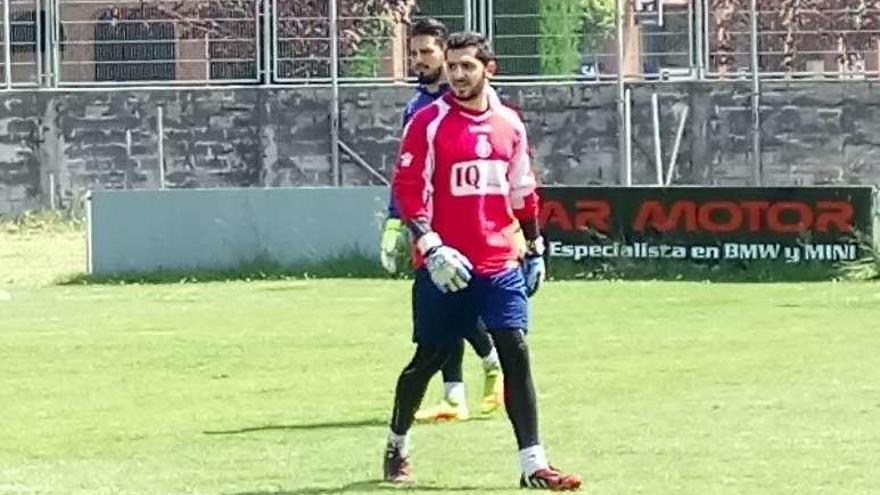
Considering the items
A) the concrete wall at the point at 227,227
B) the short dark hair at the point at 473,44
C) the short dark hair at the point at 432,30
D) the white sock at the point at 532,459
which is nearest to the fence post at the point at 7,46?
the concrete wall at the point at 227,227

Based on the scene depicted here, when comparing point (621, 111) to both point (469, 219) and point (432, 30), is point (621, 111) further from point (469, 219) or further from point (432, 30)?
point (469, 219)

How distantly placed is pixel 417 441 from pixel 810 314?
760cm

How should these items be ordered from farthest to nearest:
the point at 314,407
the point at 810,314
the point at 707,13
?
1. the point at 707,13
2. the point at 810,314
3. the point at 314,407

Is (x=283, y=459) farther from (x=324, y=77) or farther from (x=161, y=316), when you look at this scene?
(x=324, y=77)

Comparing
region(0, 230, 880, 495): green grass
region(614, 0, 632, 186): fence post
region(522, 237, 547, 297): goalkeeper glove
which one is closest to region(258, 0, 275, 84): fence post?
region(614, 0, 632, 186): fence post

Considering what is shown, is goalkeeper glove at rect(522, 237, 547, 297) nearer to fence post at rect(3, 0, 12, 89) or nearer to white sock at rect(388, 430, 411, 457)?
white sock at rect(388, 430, 411, 457)

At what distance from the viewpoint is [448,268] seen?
10.1 m

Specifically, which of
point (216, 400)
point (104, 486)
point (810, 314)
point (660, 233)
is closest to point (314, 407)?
point (216, 400)

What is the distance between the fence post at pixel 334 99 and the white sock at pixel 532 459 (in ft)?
69.1

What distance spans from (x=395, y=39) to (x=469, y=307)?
21.8 meters

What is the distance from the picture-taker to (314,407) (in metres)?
13.7

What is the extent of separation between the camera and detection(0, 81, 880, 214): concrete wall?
101ft

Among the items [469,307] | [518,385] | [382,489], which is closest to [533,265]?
[469,307]

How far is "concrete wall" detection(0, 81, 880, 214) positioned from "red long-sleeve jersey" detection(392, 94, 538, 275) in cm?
2022
